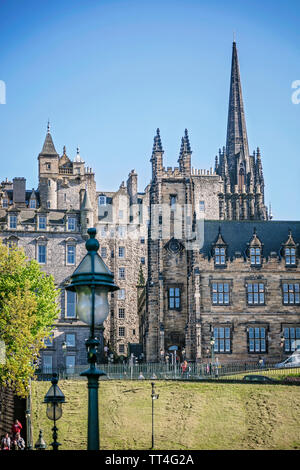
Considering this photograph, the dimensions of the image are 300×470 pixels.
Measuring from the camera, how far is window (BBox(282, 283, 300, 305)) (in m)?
69.9

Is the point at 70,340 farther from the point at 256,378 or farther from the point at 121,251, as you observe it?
the point at 256,378

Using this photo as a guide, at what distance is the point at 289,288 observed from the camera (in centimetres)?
7012

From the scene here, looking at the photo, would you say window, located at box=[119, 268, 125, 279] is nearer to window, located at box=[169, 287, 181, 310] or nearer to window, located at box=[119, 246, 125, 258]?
window, located at box=[119, 246, 125, 258]

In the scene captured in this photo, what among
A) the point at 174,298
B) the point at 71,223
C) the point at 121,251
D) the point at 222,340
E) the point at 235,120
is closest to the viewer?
the point at 222,340

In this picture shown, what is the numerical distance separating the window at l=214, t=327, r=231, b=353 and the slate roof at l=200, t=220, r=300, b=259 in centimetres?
618

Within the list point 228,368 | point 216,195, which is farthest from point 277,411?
point 216,195

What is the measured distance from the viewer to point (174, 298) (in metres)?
71.5

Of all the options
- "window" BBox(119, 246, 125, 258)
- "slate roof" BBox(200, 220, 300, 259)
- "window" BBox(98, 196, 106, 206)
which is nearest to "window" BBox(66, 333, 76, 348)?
"slate roof" BBox(200, 220, 300, 259)

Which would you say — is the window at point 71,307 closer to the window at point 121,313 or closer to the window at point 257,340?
the window at point 257,340

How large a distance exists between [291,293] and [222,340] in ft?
23.3

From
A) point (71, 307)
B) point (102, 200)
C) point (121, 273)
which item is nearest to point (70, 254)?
point (71, 307)

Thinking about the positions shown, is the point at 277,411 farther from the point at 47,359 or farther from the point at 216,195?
the point at 216,195

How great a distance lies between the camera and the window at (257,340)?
6894 cm

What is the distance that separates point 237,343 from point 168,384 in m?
12.9
